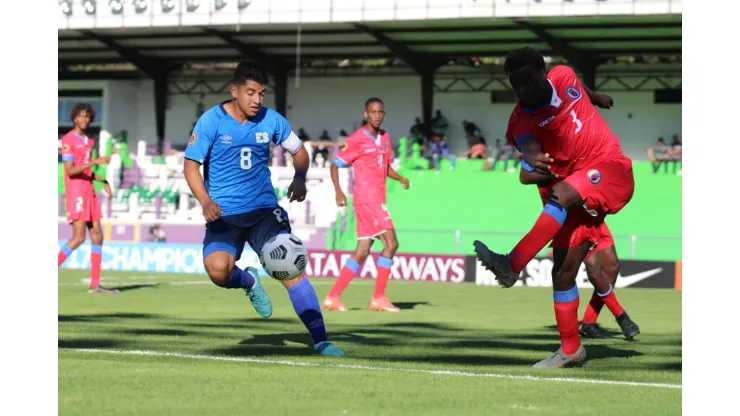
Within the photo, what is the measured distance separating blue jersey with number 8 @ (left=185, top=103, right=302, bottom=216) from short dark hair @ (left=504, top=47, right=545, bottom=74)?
1.80 meters

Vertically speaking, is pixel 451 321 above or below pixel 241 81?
below

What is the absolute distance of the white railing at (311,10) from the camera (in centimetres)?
3766

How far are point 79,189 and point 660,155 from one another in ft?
87.1

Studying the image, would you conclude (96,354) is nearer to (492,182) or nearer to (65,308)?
(65,308)

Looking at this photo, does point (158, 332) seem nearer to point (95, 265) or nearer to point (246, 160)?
point (246, 160)

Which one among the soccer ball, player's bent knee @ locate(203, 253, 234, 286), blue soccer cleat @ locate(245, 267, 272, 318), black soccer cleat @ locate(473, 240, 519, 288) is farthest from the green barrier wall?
black soccer cleat @ locate(473, 240, 519, 288)

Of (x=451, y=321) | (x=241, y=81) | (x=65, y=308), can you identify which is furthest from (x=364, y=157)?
(x=241, y=81)

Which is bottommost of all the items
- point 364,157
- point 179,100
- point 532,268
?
point 532,268

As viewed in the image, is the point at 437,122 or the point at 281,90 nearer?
the point at 437,122

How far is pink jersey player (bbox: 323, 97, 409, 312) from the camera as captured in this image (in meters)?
15.2

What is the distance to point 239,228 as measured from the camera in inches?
361
